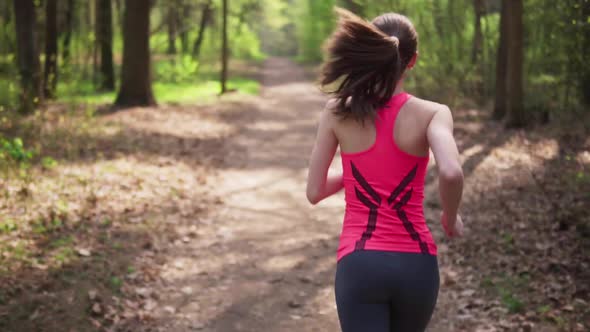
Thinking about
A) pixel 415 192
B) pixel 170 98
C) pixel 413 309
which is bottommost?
pixel 170 98

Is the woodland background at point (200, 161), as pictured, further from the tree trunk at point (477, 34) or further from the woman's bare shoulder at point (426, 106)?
the woman's bare shoulder at point (426, 106)

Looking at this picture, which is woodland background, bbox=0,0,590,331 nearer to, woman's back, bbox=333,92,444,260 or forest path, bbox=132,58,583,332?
forest path, bbox=132,58,583,332

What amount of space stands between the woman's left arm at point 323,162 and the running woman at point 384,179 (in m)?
0.04

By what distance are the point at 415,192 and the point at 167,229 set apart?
6286mm

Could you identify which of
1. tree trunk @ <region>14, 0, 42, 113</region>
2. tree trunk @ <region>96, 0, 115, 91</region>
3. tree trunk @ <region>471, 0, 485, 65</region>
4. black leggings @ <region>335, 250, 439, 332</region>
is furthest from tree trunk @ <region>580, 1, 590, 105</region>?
tree trunk @ <region>96, 0, 115, 91</region>

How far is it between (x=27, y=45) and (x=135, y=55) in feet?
15.2

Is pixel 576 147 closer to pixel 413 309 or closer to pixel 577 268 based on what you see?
pixel 577 268

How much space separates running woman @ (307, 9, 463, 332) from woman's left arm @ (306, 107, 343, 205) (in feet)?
0.12

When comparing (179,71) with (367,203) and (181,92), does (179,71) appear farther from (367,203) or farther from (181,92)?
(367,203)

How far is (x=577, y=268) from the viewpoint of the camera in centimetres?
632

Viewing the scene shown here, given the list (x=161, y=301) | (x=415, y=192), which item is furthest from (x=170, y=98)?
(x=415, y=192)

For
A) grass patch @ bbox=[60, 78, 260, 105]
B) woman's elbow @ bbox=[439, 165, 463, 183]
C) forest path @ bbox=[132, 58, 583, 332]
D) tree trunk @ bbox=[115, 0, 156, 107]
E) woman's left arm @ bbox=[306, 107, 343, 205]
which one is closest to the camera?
woman's elbow @ bbox=[439, 165, 463, 183]

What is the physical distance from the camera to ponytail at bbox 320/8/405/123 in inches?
97.3

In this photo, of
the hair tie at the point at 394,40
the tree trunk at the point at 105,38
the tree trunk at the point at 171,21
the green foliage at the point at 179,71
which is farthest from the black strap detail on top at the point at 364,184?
the tree trunk at the point at 171,21
